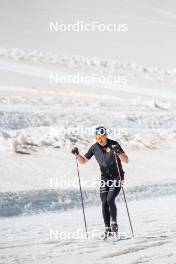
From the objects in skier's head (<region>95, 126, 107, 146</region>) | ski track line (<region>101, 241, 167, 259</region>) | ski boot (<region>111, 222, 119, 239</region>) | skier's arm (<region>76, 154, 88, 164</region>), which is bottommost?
ski track line (<region>101, 241, 167, 259</region>)

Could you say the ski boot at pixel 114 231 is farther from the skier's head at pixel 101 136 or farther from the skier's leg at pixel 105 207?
the skier's head at pixel 101 136

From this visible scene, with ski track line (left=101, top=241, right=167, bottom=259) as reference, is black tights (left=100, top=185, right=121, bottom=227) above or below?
above

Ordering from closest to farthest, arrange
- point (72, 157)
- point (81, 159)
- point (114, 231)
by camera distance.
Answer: point (114, 231) < point (81, 159) < point (72, 157)

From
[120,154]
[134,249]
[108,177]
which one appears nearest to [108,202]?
[108,177]

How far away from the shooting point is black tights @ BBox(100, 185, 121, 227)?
35.0 feet

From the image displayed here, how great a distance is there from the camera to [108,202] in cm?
1071

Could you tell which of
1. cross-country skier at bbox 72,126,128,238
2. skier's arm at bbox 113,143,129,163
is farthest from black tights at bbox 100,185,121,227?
skier's arm at bbox 113,143,129,163

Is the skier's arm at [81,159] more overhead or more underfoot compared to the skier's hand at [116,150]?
→ more overhead

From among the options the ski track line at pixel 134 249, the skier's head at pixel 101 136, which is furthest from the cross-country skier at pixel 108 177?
the ski track line at pixel 134 249

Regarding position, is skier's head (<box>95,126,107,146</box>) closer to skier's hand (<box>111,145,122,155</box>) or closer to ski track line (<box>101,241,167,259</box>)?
skier's hand (<box>111,145,122,155</box>)

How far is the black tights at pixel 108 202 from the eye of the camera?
10.7 meters

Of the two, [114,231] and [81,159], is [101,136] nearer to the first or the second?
[81,159]

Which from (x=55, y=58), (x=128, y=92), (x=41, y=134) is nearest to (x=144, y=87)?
(x=128, y=92)

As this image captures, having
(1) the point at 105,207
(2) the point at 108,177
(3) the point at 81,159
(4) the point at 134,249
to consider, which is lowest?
(4) the point at 134,249
